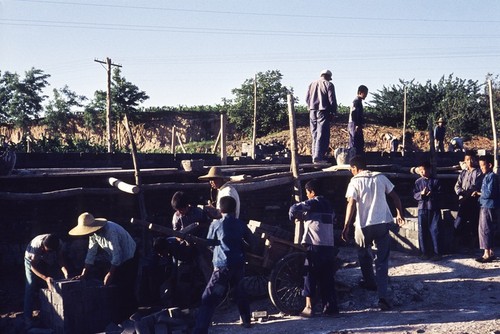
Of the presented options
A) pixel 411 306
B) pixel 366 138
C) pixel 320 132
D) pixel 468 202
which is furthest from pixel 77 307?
pixel 366 138

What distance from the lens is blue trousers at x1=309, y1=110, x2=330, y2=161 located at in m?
10.7

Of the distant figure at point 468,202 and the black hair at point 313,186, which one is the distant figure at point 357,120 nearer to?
the distant figure at point 468,202

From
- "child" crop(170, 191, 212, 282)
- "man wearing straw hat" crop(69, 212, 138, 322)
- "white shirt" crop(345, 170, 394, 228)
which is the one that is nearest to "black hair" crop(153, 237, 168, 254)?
"child" crop(170, 191, 212, 282)

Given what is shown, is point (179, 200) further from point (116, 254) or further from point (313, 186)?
point (313, 186)

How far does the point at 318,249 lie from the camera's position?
23.0 feet

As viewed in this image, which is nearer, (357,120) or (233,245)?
(233,245)

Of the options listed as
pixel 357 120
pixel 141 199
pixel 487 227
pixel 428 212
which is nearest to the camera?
pixel 141 199

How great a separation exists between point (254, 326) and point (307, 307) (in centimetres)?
78

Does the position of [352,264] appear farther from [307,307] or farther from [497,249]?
[497,249]

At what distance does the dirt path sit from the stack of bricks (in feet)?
4.78

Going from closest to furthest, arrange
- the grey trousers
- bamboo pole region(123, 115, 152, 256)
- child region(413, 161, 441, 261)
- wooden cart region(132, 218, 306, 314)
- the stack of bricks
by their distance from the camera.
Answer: the stack of bricks, the grey trousers, wooden cart region(132, 218, 306, 314), bamboo pole region(123, 115, 152, 256), child region(413, 161, 441, 261)

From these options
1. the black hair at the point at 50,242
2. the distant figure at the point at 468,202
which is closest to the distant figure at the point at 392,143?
the distant figure at the point at 468,202

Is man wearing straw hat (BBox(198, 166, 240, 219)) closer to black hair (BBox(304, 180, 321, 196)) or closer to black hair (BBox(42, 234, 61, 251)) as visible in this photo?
black hair (BBox(304, 180, 321, 196))

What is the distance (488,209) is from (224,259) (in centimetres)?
473
